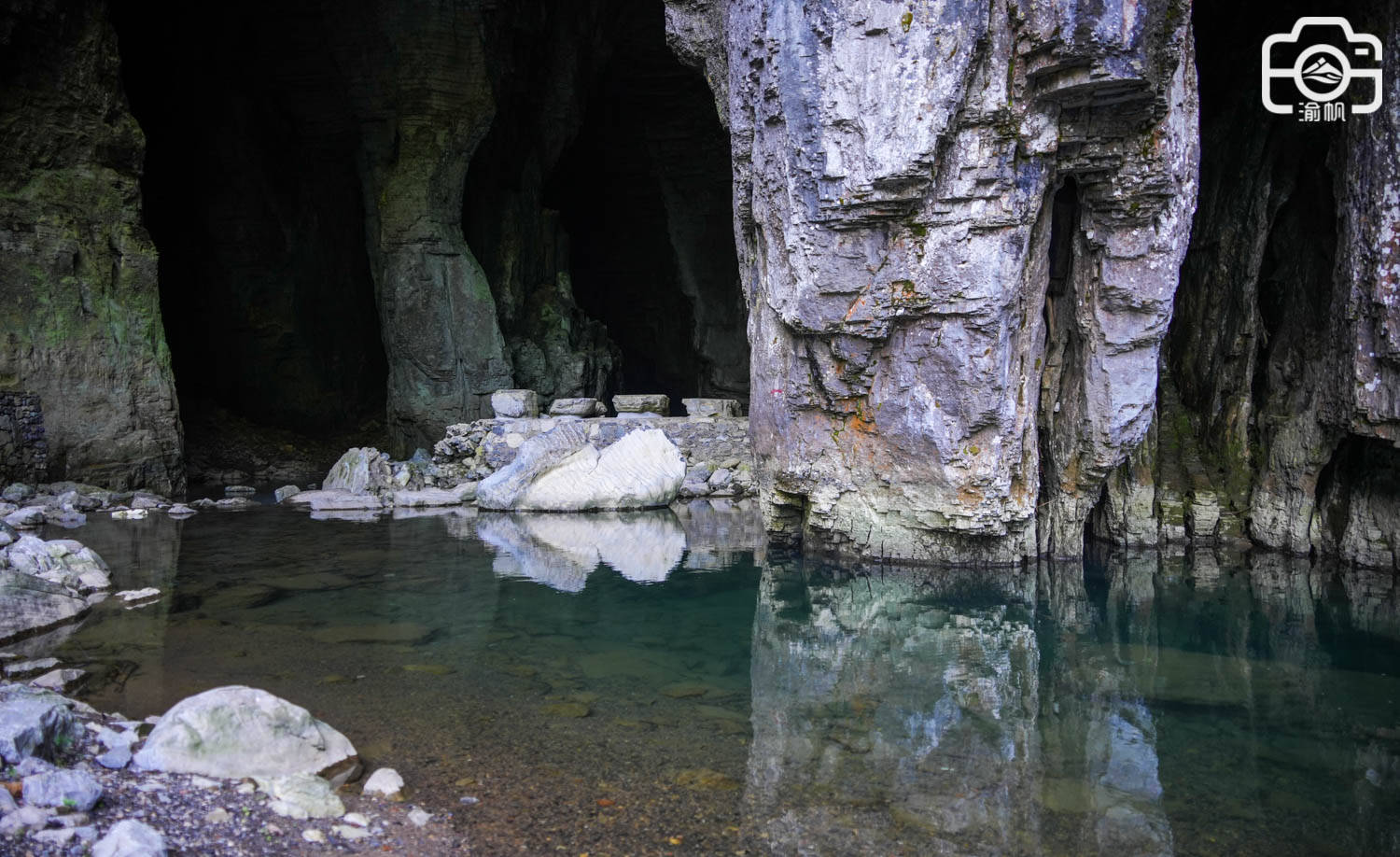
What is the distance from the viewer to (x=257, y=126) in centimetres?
1741

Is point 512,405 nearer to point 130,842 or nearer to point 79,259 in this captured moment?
point 79,259

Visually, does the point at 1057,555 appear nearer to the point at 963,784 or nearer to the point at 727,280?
the point at 963,784

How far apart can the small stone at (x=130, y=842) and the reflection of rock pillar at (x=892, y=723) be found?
6.63 feet

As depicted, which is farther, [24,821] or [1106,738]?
[1106,738]

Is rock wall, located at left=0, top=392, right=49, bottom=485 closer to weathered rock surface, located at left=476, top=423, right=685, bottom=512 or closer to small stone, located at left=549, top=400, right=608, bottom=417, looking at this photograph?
weathered rock surface, located at left=476, top=423, right=685, bottom=512

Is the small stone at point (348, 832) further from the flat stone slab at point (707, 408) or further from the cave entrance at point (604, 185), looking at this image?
the cave entrance at point (604, 185)

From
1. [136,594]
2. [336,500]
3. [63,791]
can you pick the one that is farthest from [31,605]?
[336,500]

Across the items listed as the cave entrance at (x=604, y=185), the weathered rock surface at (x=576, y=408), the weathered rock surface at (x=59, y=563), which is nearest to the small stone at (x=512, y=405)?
the weathered rock surface at (x=576, y=408)

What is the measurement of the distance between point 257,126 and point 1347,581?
18.4m

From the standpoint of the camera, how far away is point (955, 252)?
7742 mm

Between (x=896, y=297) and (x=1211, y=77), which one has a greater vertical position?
(x=1211, y=77)

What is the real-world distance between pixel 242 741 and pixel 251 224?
1645 cm

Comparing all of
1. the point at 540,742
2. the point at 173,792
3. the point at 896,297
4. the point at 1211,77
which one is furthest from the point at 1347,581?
the point at 173,792

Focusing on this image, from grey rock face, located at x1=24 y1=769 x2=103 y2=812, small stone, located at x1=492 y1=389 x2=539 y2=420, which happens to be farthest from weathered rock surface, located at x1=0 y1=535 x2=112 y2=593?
small stone, located at x1=492 y1=389 x2=539 y2=420
